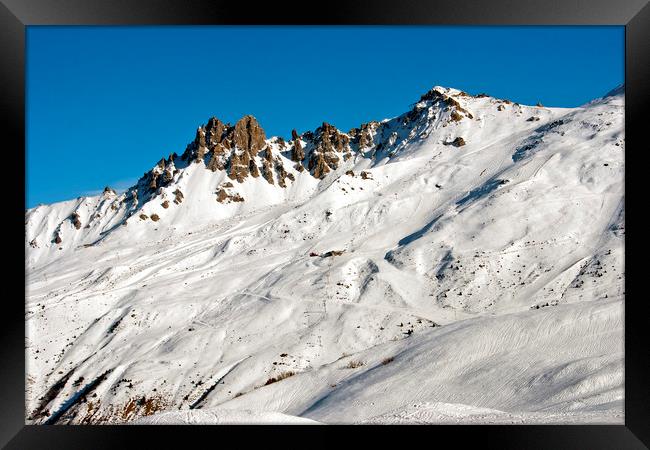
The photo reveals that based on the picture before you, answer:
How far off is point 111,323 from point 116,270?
1489cm

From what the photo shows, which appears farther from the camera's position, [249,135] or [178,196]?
[249,135]

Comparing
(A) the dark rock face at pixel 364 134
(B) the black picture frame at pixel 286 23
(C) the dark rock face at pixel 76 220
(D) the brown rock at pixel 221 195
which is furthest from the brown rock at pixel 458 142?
(C) the dark rock face at pixel 76 220

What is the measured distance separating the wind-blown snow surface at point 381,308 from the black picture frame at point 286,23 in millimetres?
1051

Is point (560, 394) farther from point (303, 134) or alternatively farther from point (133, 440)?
point (303, 134)

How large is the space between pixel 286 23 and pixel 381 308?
2430 cm

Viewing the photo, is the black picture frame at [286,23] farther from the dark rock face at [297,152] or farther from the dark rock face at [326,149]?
the dark rock face at [297,152]

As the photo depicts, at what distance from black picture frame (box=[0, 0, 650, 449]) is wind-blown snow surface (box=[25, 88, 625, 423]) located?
3.45ft

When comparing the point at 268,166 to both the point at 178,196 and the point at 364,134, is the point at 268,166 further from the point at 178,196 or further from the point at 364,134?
the point at 364,134

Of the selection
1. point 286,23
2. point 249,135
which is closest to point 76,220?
point 249,135

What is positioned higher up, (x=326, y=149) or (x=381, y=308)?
(x=326, y=149)

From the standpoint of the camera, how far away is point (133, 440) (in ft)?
24.5

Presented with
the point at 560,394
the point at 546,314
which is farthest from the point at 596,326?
the point at 560,394

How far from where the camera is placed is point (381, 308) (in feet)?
99.3

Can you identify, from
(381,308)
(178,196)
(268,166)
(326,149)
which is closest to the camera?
(381,308)
